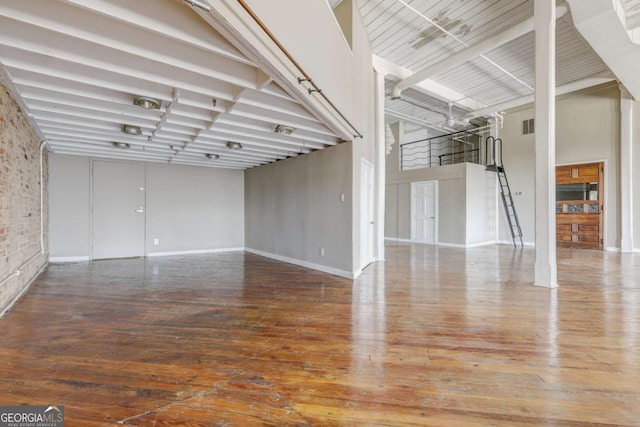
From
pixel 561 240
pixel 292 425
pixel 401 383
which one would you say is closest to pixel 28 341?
pixel 292 425

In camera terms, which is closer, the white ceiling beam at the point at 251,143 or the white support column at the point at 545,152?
the white support column at the point at 545,152

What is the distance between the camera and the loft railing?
10.8 metres

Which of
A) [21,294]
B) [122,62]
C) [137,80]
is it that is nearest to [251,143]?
[137,80]

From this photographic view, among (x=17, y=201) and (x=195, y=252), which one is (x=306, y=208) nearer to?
(x=195, y=252)

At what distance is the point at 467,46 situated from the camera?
6062 millimetres

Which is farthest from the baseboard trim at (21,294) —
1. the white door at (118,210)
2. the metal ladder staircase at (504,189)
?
the metal ladder staircase at (504,189)

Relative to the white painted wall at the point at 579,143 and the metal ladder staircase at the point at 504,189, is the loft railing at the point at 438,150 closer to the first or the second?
the metal ladder staircase at the point at 504,189

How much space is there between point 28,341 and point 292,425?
2484mm

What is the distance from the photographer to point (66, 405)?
170cm

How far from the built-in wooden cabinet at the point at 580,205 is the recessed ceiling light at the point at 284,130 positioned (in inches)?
322

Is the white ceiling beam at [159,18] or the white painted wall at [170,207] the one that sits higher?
the white ceiling beam at [159,18]

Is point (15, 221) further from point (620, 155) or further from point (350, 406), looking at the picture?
point (620, 155)

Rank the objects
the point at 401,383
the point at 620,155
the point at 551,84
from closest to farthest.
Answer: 1. the point at 401,383
2. the point at 551,84
3. the point at 620,155

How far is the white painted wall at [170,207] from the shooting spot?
6336 millimetres
